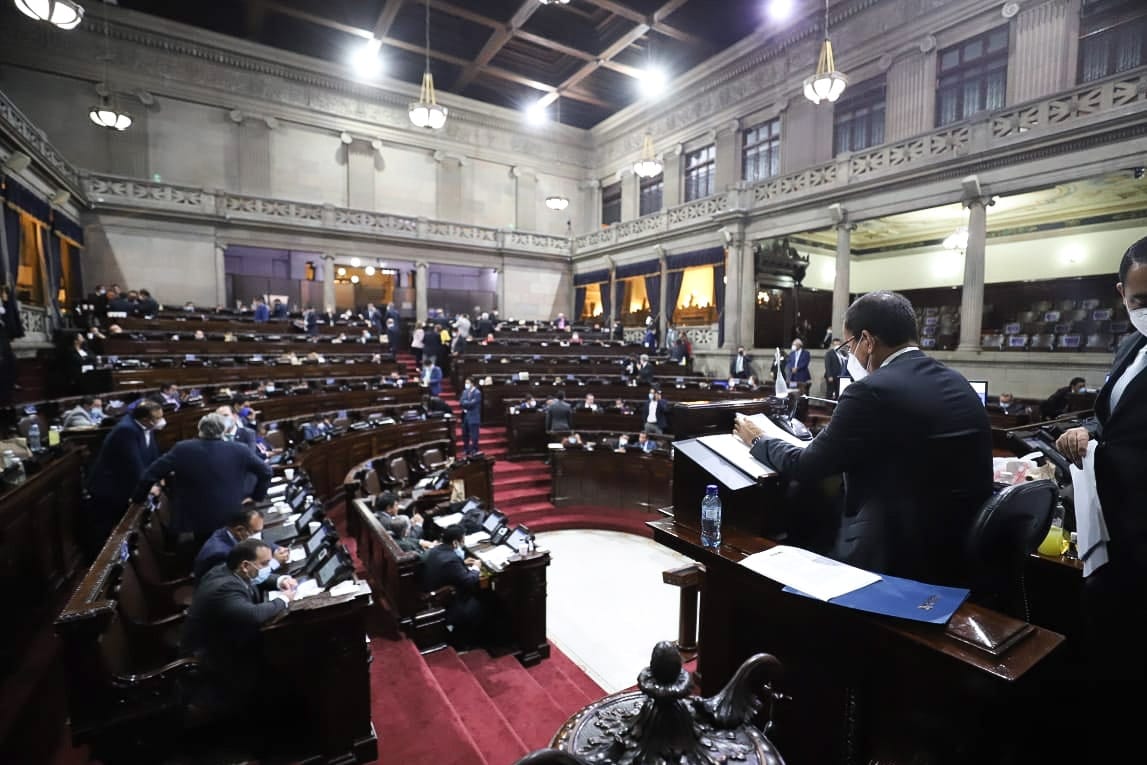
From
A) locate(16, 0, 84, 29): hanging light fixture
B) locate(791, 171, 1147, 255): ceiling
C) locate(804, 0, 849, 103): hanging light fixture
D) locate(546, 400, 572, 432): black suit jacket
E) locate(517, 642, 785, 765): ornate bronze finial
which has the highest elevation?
locate(16, 0, 84, 29): hanging light fixture

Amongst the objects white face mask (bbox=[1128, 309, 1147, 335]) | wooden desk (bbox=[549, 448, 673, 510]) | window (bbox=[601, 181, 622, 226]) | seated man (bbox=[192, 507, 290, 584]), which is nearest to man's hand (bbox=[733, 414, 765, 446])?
white face mask (bbox=[1128, 309, 1147, 335])

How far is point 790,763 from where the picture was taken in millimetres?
1558

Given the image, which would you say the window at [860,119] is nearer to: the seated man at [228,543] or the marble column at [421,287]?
the marble column at [421,287]

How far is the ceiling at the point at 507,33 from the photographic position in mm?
14891

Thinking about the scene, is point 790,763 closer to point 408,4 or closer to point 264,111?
point 408,4

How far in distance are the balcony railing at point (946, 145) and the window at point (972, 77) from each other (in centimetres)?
123

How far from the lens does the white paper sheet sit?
1340 millimetres

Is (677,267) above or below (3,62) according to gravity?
below

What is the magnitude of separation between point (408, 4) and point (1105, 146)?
1629 cm

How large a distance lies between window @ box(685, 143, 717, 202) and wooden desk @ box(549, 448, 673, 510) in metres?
11.8

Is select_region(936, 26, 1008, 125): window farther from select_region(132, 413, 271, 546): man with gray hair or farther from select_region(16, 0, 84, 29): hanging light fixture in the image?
select_region(16, 0, 84, 29): hanging light fixture

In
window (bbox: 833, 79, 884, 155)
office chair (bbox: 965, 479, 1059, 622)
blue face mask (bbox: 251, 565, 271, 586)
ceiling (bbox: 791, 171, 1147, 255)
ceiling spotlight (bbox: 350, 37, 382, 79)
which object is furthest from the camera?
ceiling spotlight (bbox: 350, 37, 382, 79)

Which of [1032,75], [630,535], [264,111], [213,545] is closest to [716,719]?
[213,545]

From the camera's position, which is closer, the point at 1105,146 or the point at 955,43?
the point at 1105,146
